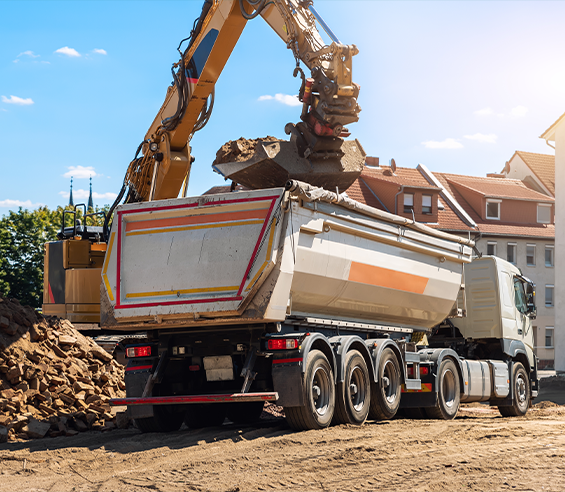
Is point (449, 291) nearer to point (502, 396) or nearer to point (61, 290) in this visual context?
point (502, 396)

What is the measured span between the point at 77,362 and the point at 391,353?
574 centimetres

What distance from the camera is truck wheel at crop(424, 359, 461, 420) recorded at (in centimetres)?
1247

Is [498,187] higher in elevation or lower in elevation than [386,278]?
higher

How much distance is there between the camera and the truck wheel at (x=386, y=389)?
35.4 ft

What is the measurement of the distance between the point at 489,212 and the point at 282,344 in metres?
38.0

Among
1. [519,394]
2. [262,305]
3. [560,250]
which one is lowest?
[519,394]

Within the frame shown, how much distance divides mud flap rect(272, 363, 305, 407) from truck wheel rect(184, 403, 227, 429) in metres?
2.51

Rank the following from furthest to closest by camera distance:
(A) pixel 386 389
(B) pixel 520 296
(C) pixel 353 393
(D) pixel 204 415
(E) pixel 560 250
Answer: (E) pixel 560 250 → (B) pixel 520 296 → (D) pixel 204 415 → (A) pixel 386 389 → (C) pixel 353 393

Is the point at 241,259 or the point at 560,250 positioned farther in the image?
the point at 560,250

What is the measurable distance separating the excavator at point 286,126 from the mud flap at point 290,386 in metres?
2.82

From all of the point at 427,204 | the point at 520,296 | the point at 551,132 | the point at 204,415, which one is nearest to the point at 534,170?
the point at 427,204

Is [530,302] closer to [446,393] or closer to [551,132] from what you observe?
[446,393]

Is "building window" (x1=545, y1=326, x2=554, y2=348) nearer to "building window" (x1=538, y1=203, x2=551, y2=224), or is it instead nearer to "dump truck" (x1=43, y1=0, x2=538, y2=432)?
"building window" (x1=538, y1=203, x2=551, y2=224)

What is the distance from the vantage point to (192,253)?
9477 millimetres
